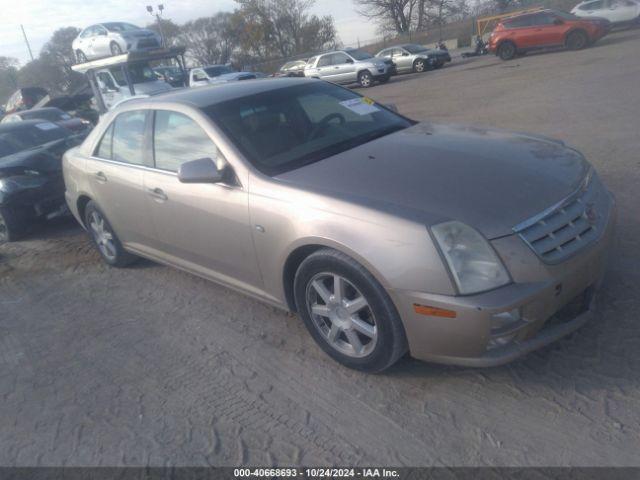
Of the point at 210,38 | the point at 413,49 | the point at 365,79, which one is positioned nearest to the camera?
the point at 365,79

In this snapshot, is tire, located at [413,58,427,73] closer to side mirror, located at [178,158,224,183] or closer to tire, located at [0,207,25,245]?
tire, located at [0,207,25,245]

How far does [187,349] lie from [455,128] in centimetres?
253

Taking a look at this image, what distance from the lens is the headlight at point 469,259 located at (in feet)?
8.05

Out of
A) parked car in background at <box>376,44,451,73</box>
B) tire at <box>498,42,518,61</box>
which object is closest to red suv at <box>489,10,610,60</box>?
tire at <box>498,42,518,61</box>

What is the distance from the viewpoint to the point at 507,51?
21.5 meters

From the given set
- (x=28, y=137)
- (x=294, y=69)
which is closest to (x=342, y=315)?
(x=28, y=137)

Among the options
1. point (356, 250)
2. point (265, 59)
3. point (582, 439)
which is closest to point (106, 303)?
point (356, 250)

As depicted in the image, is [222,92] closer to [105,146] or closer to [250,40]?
[105,146]

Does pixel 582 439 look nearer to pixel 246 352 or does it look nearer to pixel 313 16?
pixel 246 352

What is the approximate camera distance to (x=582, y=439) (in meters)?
2.31

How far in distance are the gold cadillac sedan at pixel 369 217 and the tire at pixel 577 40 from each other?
63.0 ft

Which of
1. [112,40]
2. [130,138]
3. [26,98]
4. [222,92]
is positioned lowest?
[26,98]

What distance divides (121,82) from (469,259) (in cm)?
1892

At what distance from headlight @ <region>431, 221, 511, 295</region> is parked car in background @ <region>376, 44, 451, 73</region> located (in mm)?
24239
